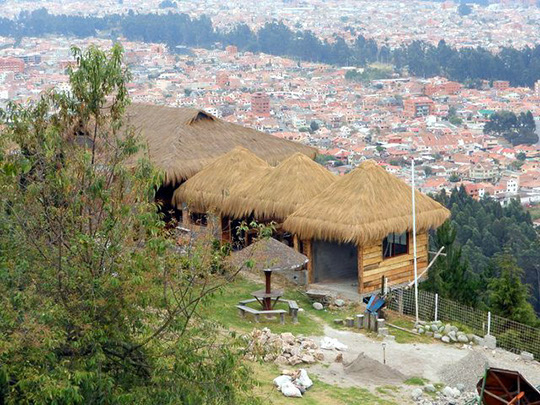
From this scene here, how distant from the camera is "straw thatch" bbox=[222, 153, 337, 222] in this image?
16.3m

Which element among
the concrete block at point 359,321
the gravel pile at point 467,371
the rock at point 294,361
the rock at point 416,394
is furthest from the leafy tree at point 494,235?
the rock at point 416,394

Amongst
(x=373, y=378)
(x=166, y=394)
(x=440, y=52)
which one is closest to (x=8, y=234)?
(x=166, y=394)

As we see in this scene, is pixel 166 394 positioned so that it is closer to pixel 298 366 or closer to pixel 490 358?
pixel 298 366

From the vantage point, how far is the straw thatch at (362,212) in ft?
49.2

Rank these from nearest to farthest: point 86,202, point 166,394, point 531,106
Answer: point 166,394 < point 86,202 < point 531,106

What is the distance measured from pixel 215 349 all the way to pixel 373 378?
4.12m

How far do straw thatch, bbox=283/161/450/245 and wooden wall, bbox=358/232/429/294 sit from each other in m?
0.33

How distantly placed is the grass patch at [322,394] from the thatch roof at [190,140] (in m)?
7.54

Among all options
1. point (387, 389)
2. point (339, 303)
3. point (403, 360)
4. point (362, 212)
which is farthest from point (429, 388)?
point (362, 212)

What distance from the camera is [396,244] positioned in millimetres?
16547

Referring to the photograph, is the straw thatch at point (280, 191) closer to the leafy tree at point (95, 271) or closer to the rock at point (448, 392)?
the rock at point (448, 392)

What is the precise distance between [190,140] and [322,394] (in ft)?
30.9

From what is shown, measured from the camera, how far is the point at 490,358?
13.1m

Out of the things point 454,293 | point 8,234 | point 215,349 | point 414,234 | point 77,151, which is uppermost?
point 77,151
